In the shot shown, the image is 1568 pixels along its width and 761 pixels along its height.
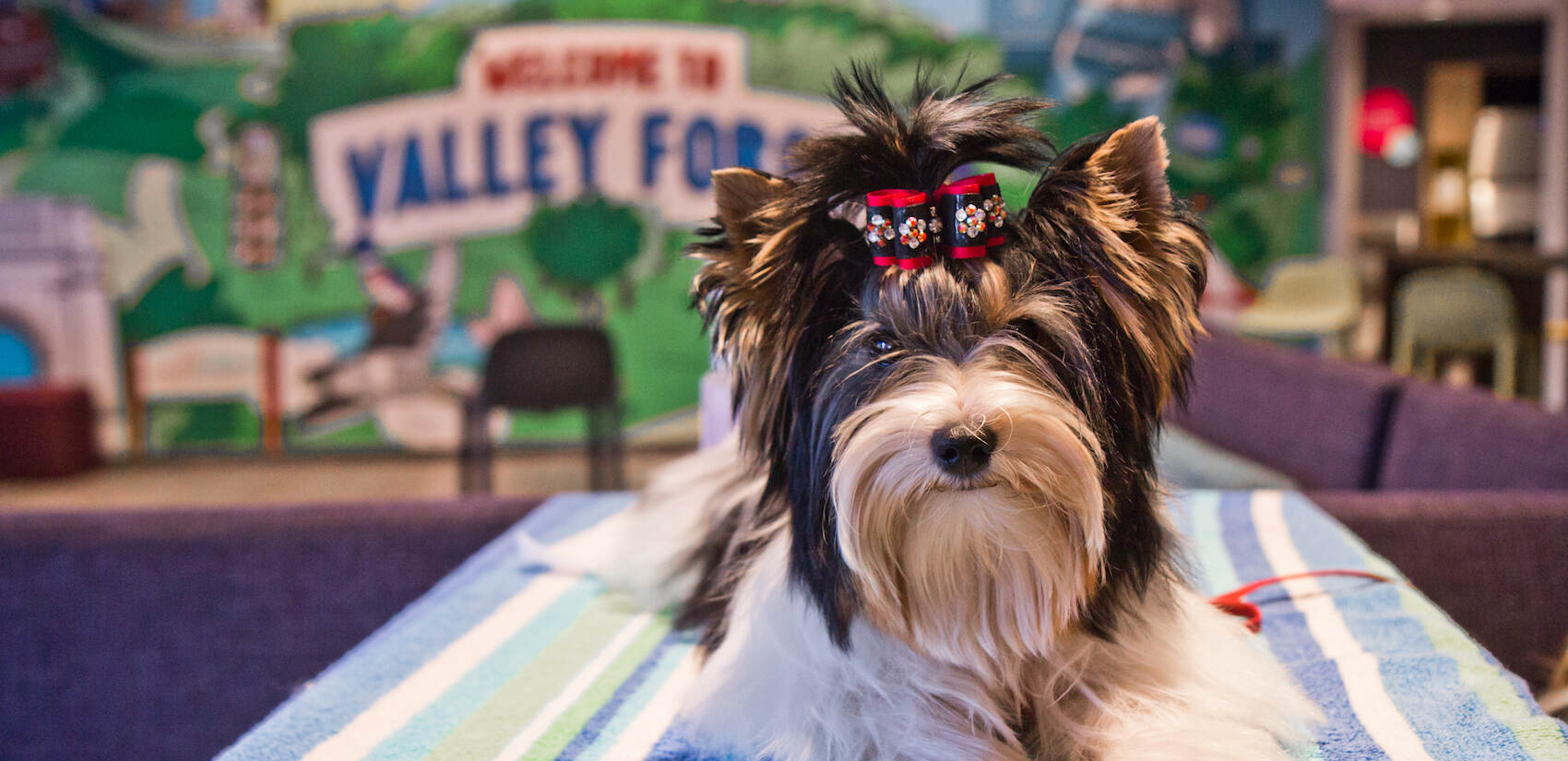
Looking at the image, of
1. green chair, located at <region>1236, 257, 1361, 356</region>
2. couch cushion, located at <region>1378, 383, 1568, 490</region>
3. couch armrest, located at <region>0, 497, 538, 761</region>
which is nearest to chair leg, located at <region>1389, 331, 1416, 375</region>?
green chair, located at <region>1236, 257, 1361, 356</region>

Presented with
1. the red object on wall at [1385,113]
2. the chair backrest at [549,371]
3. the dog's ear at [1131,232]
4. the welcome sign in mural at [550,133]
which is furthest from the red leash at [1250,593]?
the red object on wall at [1385,113]

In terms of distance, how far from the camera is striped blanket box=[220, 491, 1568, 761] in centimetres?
123

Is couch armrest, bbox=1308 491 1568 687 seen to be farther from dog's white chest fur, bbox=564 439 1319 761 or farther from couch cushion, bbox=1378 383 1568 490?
dog's white chest fur, bbox=564 439 1319 761

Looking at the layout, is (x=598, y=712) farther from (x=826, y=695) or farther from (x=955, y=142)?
(x=955, y=142)

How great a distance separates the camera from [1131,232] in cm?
114

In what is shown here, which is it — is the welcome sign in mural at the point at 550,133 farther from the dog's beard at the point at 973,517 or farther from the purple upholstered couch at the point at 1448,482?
the dog's beard at the point at 973,517

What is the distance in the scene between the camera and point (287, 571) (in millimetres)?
1908

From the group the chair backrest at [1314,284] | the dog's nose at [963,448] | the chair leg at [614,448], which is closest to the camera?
the dog's nose at [963,448]

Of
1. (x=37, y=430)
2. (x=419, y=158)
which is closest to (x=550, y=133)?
(x=419, y=158)

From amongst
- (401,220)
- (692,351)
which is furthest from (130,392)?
(692,351)

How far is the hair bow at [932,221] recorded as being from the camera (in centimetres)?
108

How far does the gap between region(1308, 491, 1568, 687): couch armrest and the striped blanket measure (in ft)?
0.50

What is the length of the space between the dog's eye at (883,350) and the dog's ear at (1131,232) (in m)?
0.20

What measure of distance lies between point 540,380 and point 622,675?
368cm
